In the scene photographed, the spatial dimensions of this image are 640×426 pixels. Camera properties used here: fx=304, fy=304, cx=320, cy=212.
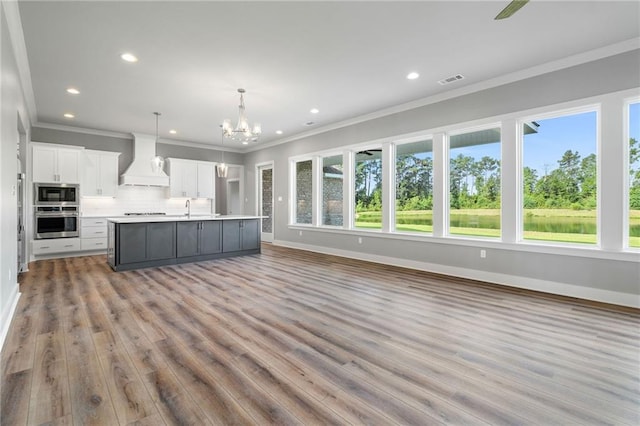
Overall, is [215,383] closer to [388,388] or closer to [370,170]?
[388,388]

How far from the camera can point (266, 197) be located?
9.45 metres

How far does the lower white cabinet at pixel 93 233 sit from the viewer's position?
6840 mm

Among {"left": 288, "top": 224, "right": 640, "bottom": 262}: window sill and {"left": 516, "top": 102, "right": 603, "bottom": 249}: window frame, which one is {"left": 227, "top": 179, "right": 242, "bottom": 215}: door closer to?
{"left": 288, "top": 224, "right": 640, "bottom": 262}: window sill

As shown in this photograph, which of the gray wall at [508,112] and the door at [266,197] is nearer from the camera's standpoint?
the gray wall at [508,112]

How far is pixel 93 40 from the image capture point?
344 centimetres

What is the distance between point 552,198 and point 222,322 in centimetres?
456

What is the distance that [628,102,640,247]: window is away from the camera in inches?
140

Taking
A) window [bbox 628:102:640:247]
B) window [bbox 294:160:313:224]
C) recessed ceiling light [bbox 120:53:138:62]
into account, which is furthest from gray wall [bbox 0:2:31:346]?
window [bbox 628:102:640:247]

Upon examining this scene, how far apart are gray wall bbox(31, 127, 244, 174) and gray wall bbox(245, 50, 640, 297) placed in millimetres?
4216

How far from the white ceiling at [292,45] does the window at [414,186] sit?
0.98 metres

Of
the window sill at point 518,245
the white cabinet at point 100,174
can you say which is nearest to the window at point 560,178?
the window sill at point 518,245

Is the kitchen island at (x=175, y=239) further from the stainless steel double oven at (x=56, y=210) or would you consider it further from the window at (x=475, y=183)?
the window at (x=475, y=183)

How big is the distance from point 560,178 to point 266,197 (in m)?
7.25

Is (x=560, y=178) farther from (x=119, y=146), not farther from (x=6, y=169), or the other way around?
(x=119, y=146)
